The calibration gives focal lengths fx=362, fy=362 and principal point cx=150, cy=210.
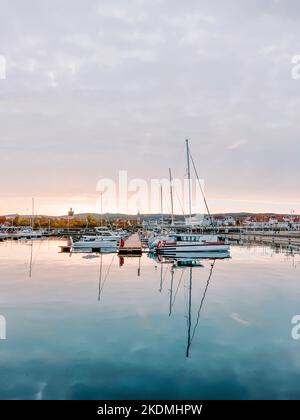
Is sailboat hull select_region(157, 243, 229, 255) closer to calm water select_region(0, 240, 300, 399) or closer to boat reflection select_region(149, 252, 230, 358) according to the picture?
boat reflection select_region(149, 252, 230, 358)

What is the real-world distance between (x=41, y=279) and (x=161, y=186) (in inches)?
2275

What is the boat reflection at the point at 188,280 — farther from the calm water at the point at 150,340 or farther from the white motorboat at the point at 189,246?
the white motorboat at the point at 189,246

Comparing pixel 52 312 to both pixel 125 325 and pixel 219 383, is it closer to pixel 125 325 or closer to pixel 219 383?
pixel 125 325

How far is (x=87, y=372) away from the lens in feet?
35.1

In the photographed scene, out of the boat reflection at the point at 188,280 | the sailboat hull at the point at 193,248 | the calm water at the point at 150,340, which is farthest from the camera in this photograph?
the sailboat hull at the point at 193,248

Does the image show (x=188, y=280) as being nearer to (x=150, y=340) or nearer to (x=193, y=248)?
(x=150, y=340)

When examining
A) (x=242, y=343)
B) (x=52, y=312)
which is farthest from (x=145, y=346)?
(x=52, y=312)

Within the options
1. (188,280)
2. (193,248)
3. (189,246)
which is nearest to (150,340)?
(188,280)

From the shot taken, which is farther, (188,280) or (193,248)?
(193,248)

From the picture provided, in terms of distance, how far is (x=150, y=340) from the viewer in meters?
13.7

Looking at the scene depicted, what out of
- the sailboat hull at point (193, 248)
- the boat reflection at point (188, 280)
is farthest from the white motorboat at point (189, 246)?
the boat reflection at point (188, 280)

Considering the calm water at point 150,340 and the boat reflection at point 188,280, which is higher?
the calm water at point 150,340

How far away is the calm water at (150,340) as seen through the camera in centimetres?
982

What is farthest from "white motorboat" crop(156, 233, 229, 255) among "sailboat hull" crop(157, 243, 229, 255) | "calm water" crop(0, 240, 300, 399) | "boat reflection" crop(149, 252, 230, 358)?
"calm water" crop(0, 240, 300, 399)
